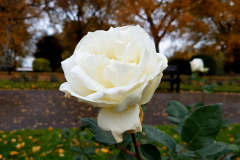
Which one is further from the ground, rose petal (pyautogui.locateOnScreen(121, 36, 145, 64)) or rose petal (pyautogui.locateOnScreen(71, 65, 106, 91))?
rose petal (pyautogui.locateOnScreen(121, 36, 145, 64))

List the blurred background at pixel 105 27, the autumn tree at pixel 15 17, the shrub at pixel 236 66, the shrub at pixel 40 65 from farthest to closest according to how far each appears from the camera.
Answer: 1. the shrub at pixel 236 66
2. the shrub at pixel 40 65
3. the autumn tree at pixel 15 17
4. the blurred background at pixel 105 27

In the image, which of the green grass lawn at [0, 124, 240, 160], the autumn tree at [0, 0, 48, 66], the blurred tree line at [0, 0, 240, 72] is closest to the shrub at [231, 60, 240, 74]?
the blurred tree line at [0, 0, 240, 72]

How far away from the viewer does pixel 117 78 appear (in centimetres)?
39

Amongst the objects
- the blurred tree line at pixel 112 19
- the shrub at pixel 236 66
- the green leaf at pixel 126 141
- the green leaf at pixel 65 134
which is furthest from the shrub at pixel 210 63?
the green leaf at pixel 126 141

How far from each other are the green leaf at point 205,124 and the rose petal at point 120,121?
167 millimetres

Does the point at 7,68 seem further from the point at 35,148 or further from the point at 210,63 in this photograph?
the point at 210,63

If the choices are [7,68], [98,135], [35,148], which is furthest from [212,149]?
[7,68]

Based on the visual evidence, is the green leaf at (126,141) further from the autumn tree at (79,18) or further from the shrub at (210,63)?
the autumn tree at (79,18)

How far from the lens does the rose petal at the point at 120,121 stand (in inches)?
15.0

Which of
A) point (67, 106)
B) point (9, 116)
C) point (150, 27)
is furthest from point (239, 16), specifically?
point (9, 116)

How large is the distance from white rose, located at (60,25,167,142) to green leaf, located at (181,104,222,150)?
0.48 ft

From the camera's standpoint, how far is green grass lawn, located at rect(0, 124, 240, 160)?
214 cm

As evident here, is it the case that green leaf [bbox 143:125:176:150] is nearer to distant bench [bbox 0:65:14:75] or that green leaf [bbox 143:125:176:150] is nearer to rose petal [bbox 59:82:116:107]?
rose petal [bbox 59:82:116:107]

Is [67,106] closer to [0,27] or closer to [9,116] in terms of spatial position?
[9,116]
